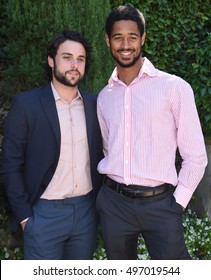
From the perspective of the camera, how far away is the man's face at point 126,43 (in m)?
2.88

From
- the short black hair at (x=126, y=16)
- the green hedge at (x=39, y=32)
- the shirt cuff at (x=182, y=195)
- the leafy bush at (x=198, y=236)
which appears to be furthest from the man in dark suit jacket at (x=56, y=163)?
the leafy bush at (x=198, y=236)

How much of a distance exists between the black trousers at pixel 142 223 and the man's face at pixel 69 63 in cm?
77

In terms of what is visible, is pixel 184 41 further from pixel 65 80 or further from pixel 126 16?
pixel 65 80

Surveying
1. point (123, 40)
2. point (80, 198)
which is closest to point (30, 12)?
point (123, 40)

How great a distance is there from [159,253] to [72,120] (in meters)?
1.05

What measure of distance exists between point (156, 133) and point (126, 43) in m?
0.61

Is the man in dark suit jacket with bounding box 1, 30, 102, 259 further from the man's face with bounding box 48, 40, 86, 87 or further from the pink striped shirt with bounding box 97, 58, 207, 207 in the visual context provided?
the pink striped shirt with bounding box 97, 58, 207, 207

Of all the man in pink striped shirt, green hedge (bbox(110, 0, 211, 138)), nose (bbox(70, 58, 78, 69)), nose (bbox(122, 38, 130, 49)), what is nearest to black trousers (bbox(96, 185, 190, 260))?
the man in pink striped shirt

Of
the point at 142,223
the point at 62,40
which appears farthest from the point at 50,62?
the point at 142,223

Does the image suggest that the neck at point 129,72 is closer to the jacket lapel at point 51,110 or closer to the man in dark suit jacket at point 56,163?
the man in dark suit jacket at point 56,163

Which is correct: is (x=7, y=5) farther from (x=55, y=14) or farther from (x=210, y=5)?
(x=210, y=5)

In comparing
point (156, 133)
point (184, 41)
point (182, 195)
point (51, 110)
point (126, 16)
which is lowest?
point (182, 195)

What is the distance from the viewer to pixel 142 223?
2869 mm

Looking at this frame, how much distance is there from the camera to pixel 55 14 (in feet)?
12.3
